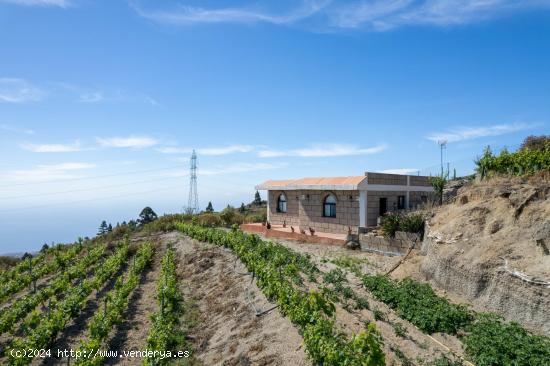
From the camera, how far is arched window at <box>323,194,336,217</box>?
20677mm

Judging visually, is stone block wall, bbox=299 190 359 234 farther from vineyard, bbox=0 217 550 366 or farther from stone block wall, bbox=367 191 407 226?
vineyard, bbox=0 217 550 366

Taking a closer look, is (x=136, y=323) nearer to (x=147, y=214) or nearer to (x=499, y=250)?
(x=499, y=250)

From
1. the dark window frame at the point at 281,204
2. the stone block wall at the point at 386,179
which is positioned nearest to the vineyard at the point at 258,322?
the stone block wall at the point at 386,179

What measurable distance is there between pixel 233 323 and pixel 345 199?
11.1 meters

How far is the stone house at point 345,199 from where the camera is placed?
1914 cm

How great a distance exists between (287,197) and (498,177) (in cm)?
1269

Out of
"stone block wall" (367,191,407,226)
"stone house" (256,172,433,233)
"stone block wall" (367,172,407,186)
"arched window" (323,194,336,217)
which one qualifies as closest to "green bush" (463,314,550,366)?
"stone house" (256,172,433,233)

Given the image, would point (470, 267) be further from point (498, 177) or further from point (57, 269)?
point (57, 269)

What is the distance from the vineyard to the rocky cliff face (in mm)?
732

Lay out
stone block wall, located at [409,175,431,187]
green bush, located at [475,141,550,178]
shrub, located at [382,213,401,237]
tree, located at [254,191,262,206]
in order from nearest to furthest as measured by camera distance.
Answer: green bush, located at [475,141,550,178]
shrub, located at [382,213,401,237]
stone block wall, located at [409,175,431,187]
tree, located at [254,191,262,206]

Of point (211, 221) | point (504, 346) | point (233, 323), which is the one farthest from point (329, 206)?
point (504, 346)

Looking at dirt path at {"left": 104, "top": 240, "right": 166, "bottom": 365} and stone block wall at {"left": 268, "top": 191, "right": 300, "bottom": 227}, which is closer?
dirt path at {"left": 104, "top": 240, "right": 166, "bottom": 365}

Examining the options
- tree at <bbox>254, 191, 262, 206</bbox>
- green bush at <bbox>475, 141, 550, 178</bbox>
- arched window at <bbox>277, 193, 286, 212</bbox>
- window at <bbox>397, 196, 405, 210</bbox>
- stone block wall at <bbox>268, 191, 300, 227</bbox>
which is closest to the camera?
green bush at <bbox>475, 141, 550, 178</bbox>

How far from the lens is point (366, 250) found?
17.2 meters
